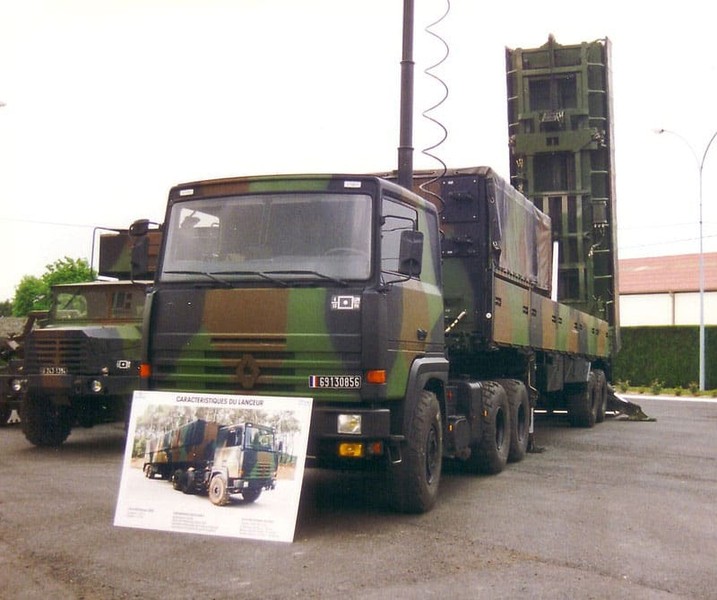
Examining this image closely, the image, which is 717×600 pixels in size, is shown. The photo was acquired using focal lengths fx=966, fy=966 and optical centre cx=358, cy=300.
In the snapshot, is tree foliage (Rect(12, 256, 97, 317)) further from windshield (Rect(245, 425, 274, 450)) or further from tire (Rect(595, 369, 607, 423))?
windshield (Rect(245, 425, 274, 450))

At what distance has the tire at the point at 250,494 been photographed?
6562mm

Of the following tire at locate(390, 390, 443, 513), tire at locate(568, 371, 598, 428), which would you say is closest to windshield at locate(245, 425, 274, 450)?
tire at locate(390, 390, 443, 513)

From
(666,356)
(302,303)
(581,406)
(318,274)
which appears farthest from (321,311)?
(666,356)

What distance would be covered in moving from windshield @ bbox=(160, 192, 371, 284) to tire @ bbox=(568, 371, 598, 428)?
10.0 m

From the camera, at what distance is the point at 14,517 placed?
Answer: 26.0 ft

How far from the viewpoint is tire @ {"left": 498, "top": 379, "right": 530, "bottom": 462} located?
36.9ft

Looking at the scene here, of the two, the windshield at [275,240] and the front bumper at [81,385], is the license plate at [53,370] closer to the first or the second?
the front bumper at [81,385]

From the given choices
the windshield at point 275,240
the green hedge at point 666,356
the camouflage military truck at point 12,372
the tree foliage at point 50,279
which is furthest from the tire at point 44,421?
the tree foliage at point 50,279

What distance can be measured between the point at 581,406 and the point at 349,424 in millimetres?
10149

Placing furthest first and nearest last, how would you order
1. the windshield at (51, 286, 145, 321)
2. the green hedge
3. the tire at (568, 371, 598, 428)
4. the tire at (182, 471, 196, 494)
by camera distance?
the green hedge, the tire at (568, 371, 598, 428), the windshield at (51, 286, 145, 321), the tire at (182, 471, 196, 494)

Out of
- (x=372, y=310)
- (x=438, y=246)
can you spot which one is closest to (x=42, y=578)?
(x=372, y=310)

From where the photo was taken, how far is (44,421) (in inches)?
512

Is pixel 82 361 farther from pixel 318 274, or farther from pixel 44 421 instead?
pixel 318 274

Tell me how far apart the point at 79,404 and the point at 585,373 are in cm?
816
